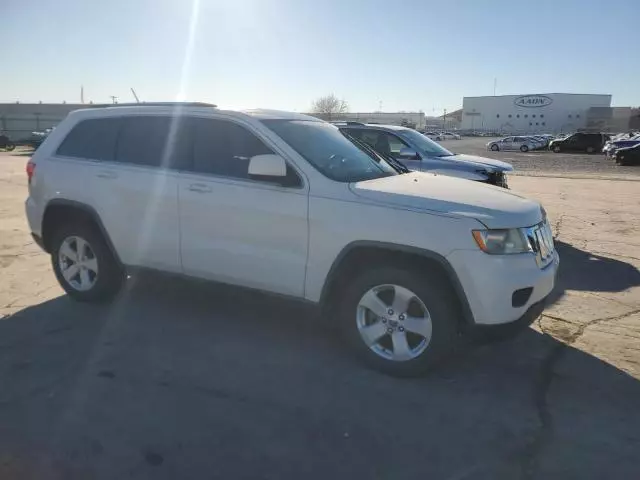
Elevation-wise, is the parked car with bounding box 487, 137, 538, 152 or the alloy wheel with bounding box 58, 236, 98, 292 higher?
the parked car with bounding box 487, 137, 538, 152

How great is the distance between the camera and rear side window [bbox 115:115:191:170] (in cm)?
490

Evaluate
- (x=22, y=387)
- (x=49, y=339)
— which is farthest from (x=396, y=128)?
(x=22, y=387)

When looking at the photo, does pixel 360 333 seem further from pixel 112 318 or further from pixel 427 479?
Result: pixel 112 318

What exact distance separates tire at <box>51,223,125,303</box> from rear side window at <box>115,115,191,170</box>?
824 millimetres

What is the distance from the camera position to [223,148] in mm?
4730

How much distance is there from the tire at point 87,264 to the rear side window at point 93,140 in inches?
27.6

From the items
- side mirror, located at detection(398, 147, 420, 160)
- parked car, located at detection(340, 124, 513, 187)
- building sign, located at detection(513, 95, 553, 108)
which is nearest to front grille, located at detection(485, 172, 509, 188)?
parked car, located at detection(340, 124, 513, 187)

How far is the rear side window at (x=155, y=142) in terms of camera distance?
490 centimetres

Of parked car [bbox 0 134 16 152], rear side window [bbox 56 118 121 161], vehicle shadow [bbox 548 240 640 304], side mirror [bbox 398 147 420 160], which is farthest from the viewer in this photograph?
parked car [bbox 0 134 16 152]

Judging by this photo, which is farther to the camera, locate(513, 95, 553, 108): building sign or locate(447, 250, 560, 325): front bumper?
locate(513, 95, 553, 108): building sign

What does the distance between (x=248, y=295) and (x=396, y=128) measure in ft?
21.4

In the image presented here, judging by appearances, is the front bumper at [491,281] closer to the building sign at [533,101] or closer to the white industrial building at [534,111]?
the white industrial building at [534,111]

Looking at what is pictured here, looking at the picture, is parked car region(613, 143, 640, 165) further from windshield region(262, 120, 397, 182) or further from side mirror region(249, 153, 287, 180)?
side mirror region(249, 153, 287, 180)

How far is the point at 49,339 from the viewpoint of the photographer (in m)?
4.64
